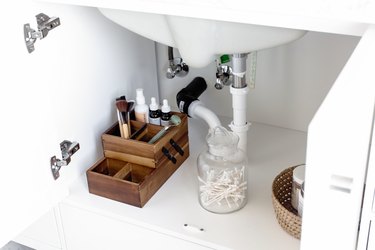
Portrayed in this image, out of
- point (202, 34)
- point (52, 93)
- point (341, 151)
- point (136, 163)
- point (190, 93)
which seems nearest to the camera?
point (341, 151)

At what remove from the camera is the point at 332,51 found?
58.1 inches

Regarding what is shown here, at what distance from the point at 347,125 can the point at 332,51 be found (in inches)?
30.3

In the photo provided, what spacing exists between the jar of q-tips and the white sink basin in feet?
0.89

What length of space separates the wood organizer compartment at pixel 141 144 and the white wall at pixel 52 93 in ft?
0.20

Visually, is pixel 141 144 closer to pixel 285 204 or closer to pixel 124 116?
pixel 124 116

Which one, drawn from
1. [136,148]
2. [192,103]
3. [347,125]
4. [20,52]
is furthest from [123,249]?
[347,125]

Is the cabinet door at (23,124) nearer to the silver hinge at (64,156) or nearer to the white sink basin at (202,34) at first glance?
the silver hinge at (64,156)

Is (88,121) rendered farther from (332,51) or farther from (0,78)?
(332,51)

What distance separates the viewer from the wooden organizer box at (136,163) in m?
1.33

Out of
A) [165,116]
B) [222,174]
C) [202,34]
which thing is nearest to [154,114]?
[165,116]

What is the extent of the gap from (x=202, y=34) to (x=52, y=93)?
0.36 m

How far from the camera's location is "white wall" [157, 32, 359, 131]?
1.48 metres

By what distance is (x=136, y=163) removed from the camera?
1402 mm

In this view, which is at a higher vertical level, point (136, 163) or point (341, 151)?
point (341, 151)
